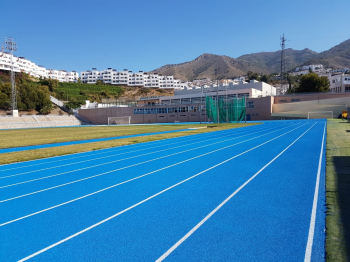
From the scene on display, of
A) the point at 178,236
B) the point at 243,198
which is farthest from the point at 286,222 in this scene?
the point at 178,236

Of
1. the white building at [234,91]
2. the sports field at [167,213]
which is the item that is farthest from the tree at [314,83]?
the sports field at [167,213]

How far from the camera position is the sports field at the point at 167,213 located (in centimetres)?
346

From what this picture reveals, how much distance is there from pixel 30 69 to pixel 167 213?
142211 millimetres

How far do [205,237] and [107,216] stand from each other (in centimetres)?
190

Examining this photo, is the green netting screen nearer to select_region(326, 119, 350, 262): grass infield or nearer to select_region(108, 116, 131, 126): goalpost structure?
select_region(108, 116, 131, 126): goalpost structure

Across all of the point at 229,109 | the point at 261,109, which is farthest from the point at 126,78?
the point at 229,109

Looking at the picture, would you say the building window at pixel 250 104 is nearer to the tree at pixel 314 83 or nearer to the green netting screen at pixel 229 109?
the green netting screen at pixel 229 109

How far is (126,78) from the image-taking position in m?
137

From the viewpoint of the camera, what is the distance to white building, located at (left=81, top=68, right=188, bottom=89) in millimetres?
136750

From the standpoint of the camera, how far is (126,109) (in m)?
68.1

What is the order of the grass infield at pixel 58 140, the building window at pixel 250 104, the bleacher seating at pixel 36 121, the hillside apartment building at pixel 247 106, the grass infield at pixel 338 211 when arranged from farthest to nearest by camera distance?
the building window at pixel 250 104, the hillside apartment building at pixel 247 106, the bleacher seating at pixel 36 121, the grass infield at pixel 58 140, the grass infield at pixel 338 211

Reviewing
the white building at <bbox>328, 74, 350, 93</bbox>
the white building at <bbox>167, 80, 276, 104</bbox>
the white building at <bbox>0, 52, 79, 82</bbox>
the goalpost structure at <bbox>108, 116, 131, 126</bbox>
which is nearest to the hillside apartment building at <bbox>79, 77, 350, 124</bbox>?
the white building at <bbox>167, 80, 276, 104</bbox>

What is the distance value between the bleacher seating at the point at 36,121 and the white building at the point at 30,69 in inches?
1860

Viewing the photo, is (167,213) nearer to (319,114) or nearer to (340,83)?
(319,114)
